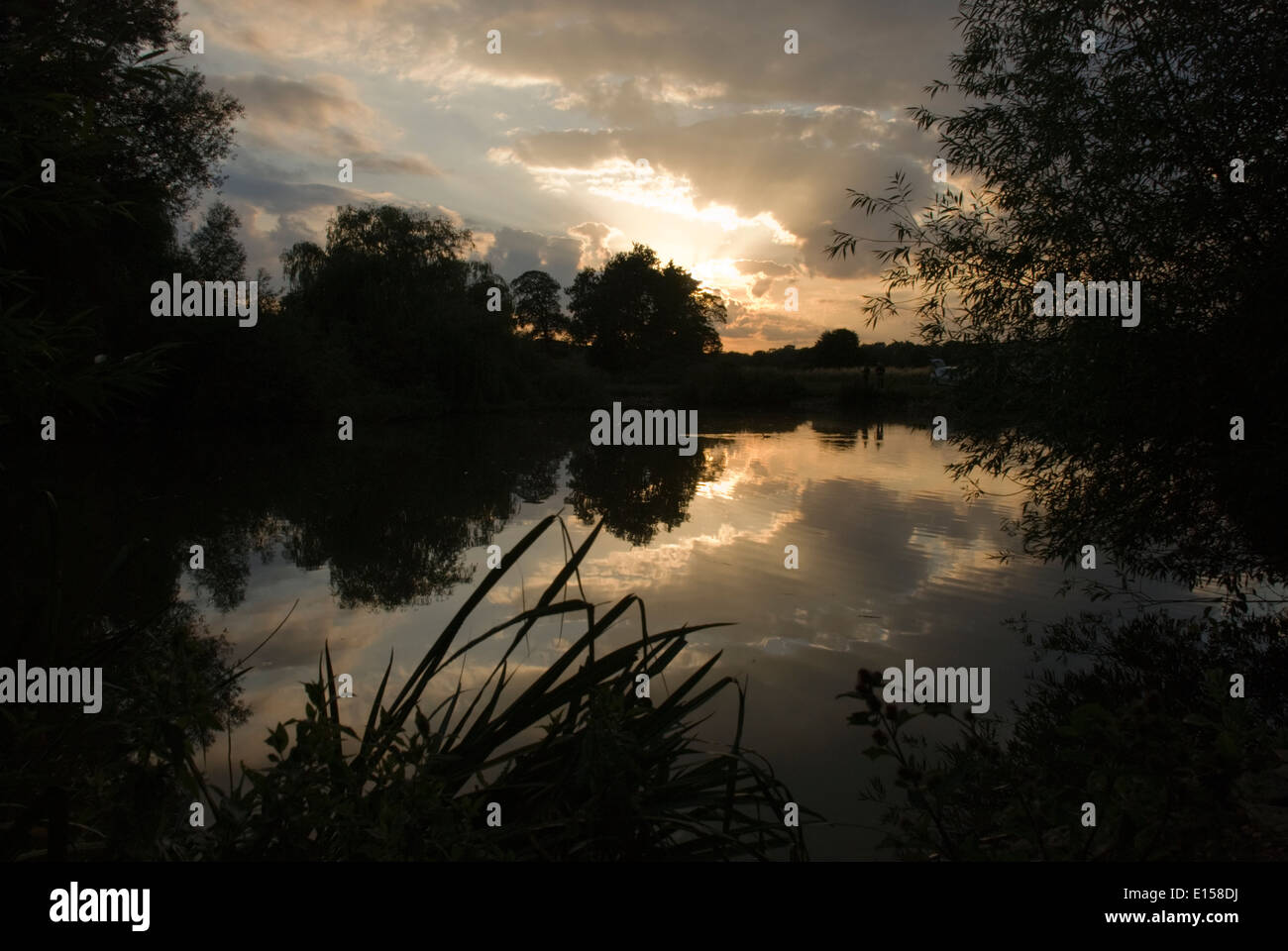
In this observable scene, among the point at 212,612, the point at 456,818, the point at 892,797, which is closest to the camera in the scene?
the point at 456,818

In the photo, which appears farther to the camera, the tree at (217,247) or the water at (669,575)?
the tree at (217,247)

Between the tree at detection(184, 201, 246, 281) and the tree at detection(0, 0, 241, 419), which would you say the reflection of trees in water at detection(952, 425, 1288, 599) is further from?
the tree at detection(184, 201, 246, 281)

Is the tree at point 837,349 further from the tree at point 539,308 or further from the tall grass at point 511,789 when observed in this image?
the tall grass at point 511,789

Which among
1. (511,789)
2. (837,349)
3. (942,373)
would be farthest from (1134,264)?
(837,349)

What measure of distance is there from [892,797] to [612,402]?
115ft

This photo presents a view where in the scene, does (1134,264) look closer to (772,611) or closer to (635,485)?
(772,611)

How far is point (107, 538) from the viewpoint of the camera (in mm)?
9859

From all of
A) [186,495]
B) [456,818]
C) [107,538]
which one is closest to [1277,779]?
[456,818]

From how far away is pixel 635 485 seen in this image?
15.7m

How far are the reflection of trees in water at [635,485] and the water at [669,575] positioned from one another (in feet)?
0.29

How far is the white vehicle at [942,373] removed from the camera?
830 centimetres

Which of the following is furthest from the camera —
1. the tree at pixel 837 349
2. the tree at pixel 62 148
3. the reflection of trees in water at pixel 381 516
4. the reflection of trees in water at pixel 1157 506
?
the tree at pixel 837 349

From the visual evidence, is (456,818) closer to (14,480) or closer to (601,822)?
(601,822)

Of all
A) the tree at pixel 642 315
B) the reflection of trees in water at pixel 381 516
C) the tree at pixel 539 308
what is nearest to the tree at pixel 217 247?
the reflection of trees in water at pixel 381 516
